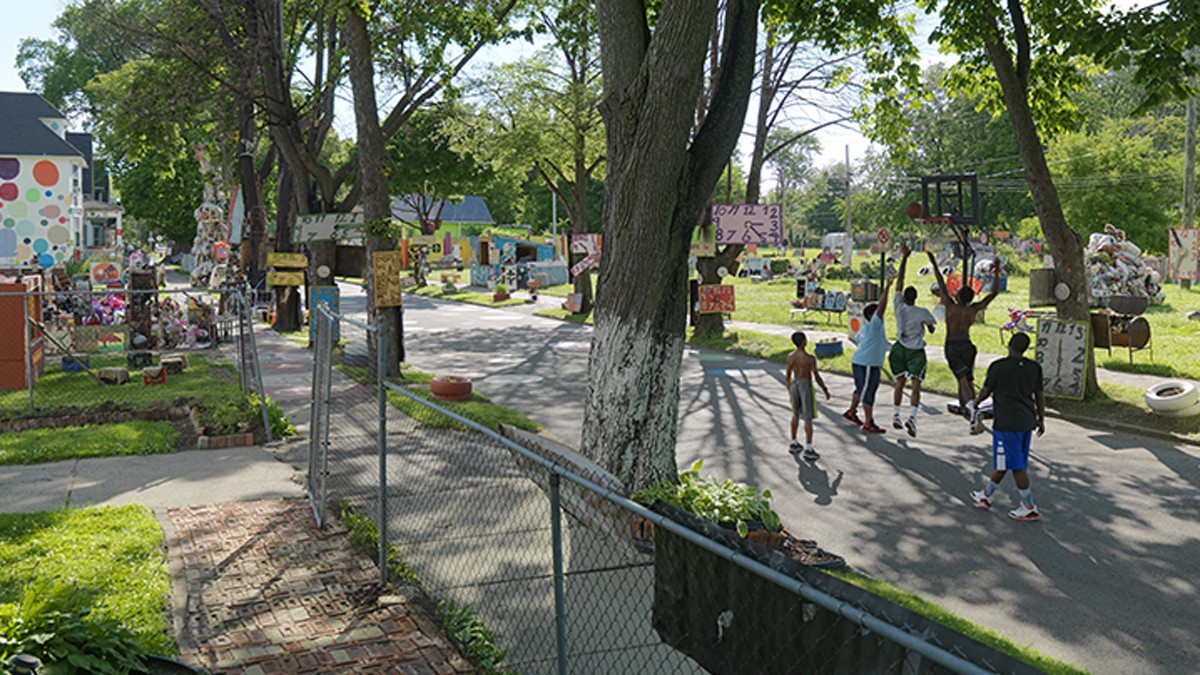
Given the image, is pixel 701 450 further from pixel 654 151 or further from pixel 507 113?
pixel 507 113

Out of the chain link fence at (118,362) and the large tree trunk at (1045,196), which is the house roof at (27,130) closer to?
the chain link fence at (118,362)

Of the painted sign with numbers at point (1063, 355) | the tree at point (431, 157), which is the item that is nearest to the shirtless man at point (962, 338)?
the painted sign with numbers at point (1063, 355)

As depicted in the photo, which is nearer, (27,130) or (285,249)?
(285,249)

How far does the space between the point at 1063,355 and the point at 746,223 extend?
344 inches

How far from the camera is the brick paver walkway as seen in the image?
18.1 ft

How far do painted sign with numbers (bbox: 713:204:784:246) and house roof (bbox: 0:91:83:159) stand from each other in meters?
37.5

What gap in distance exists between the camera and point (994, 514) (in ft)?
30.9

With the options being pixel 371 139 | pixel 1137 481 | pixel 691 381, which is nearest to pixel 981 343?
pixel 691 381

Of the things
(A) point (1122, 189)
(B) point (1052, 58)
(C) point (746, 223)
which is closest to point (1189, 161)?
(A) point (1122, 189)

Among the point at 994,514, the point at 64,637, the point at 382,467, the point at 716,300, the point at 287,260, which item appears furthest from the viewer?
the point at 716,300

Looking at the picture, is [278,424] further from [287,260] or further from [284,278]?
[284,278]

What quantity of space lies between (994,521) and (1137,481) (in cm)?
274

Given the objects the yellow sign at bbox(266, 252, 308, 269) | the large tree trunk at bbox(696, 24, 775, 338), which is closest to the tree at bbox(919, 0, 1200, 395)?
the large tree trunk at bbox(696, 24, 775, 338)

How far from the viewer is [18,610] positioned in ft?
13.7
